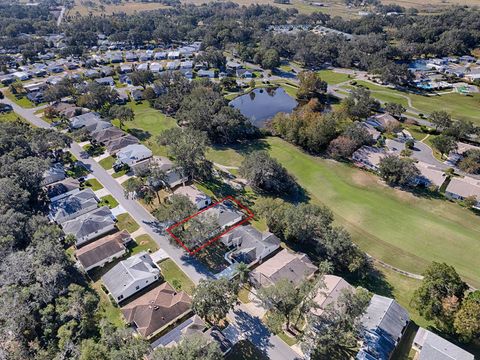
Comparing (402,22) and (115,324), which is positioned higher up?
(402,22)

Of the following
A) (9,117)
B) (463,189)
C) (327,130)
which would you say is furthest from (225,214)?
(9,117)

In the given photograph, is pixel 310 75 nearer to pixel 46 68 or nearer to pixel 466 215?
pixel 466 215

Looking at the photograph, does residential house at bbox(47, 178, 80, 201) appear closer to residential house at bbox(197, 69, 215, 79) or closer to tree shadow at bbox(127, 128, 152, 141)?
tree shadow at bbox(127, 128, 152, 141)

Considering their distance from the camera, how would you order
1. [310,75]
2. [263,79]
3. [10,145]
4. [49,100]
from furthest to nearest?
[263,79] < [310,75] < [49,100] < [10,145]

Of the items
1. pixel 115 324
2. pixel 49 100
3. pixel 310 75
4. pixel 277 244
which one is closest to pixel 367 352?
pixel 277 244

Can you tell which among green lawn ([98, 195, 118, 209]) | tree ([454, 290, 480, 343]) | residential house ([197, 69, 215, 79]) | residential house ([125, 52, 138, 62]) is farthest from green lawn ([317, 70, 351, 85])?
tree ([454, 290, 480, 343])

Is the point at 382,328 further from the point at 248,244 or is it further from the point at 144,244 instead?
the point at 144,244

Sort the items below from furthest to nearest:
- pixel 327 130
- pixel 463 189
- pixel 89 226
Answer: pixel 327 130 < pixel 463 189 < pixel 89 226

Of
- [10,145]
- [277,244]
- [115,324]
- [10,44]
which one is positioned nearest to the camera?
[115,324]
